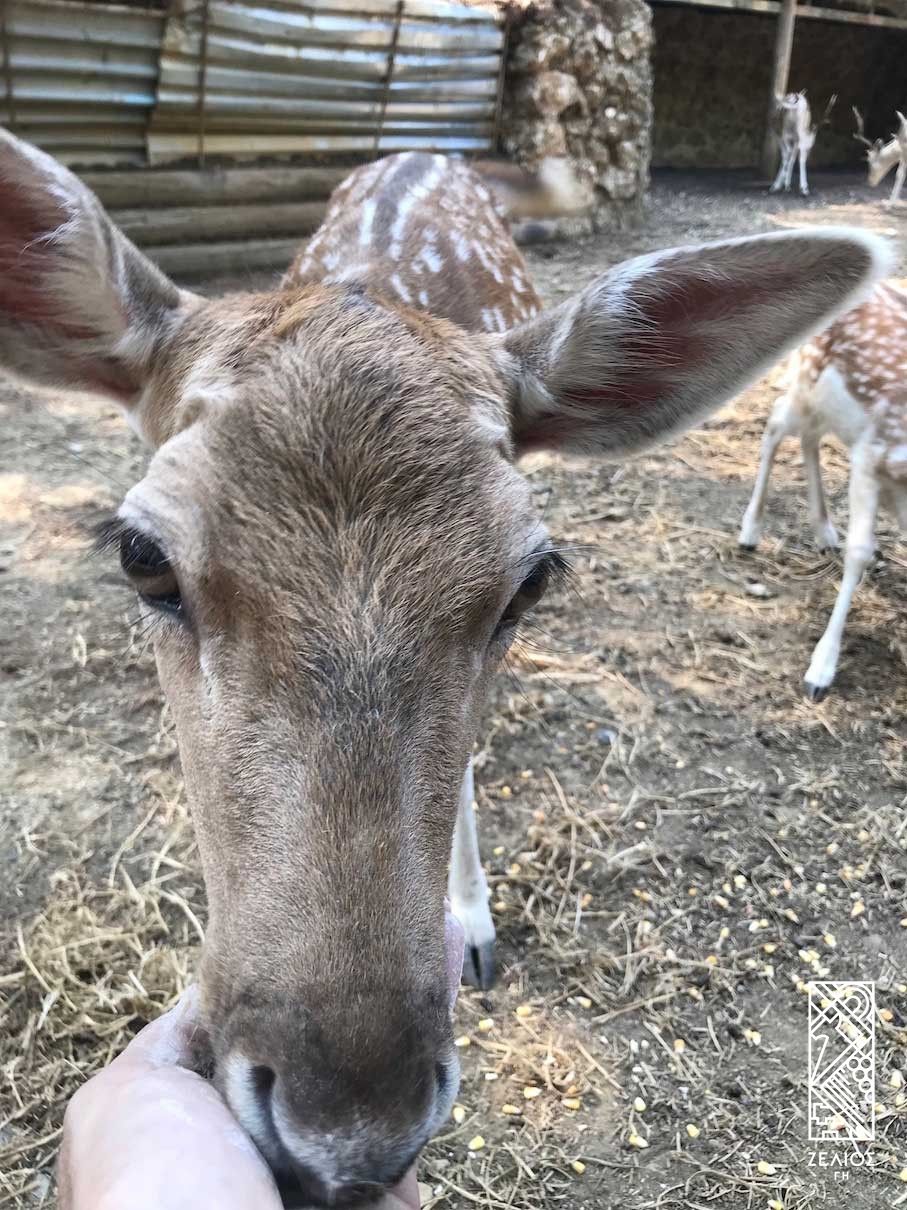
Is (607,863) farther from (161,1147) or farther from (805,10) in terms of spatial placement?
(805,10)

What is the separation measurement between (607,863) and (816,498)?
2659 millimetres

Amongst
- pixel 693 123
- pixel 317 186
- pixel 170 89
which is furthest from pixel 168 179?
pixel 693 123

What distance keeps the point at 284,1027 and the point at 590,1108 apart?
1.69m

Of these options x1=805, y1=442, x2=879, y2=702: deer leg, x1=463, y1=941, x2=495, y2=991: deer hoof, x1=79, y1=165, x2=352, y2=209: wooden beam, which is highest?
x1=79, y1=165, x2=352, y2=209: wooden beam

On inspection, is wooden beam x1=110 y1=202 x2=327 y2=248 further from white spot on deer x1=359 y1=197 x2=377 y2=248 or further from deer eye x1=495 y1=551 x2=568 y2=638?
deer eye x1=495 y1=551 x2=568 y2=638

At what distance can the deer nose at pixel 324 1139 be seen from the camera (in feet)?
3.54

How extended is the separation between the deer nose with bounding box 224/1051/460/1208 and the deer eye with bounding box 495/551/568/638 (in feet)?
2.50

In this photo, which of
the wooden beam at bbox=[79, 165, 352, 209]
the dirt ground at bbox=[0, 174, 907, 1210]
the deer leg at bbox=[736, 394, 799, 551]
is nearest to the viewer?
the dirt ground at bbox=[0, 174, 907, 1210]

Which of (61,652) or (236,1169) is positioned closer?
(236,1169)

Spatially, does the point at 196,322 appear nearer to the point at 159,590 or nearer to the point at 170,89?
the point at 159,590

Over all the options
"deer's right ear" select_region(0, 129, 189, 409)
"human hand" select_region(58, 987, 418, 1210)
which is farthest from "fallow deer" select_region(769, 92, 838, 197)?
"human hand" select_region(58, 987, 418, 1210)

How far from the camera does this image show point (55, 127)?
751cm

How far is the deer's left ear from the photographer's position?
178 cm

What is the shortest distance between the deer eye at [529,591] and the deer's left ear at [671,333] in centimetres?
42
